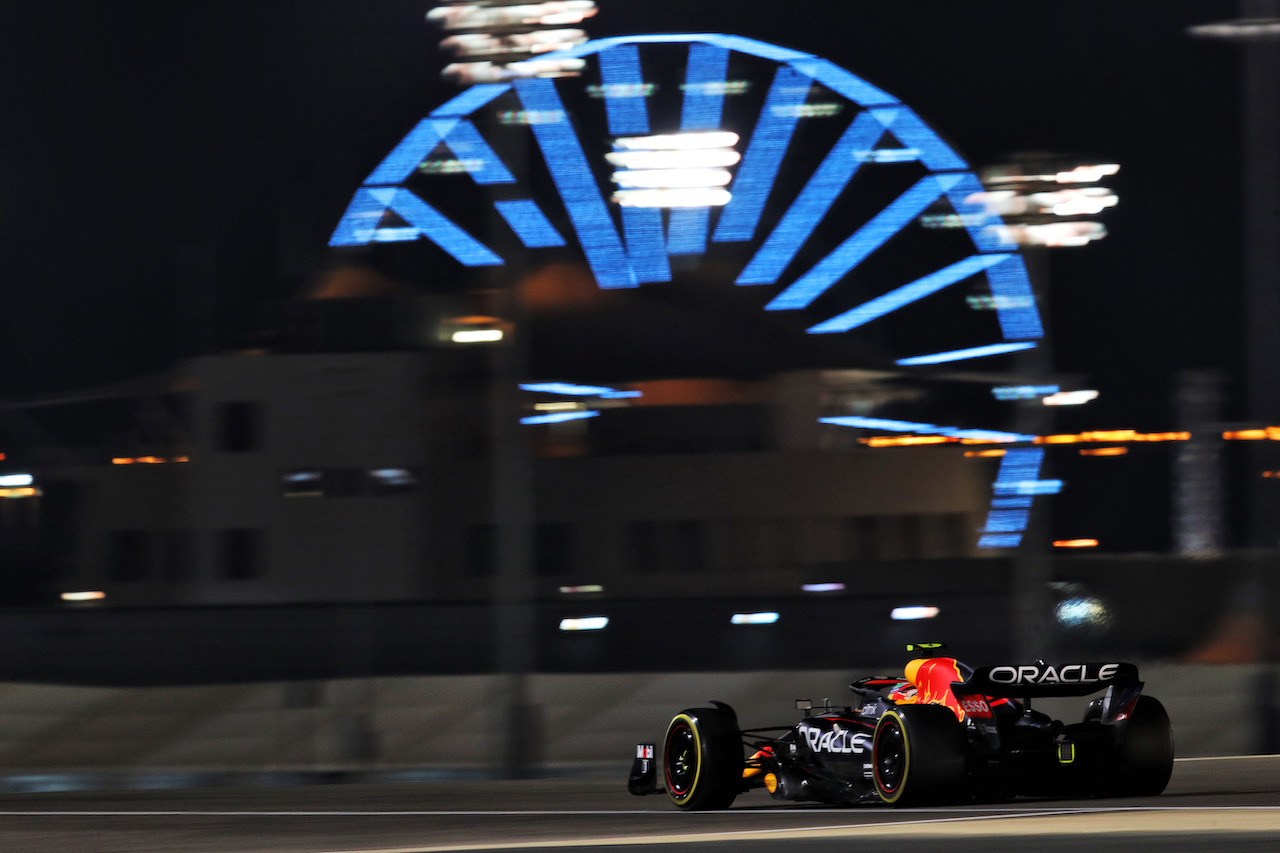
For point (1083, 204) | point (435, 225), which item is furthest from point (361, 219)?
point (1083, 204)

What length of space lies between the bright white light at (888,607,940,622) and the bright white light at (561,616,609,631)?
969cm

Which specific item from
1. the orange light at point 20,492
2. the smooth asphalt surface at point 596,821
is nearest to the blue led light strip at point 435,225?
the orange light at point 20,492

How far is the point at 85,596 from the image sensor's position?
6631cm

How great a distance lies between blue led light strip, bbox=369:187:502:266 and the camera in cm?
4806

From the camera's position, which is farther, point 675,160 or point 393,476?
point 393,476

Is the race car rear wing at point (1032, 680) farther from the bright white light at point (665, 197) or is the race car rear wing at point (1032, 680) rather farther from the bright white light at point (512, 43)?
the bright white light at point (665, 197)

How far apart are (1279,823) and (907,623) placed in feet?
161

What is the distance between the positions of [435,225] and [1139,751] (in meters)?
41.6

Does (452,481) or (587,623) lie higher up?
(452,481)

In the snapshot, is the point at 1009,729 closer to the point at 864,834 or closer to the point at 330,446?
the point at 864,834

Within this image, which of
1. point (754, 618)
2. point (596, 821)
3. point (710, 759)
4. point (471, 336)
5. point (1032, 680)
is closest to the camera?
point (1032, 680)

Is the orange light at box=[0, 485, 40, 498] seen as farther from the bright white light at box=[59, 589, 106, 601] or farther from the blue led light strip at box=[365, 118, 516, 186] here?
the blue led light strip at box=[365, 118, 516, 186]

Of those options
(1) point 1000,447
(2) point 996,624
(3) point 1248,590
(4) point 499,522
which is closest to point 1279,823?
(3) point 1248,590

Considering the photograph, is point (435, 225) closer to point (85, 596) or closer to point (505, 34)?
point (85, 596)
